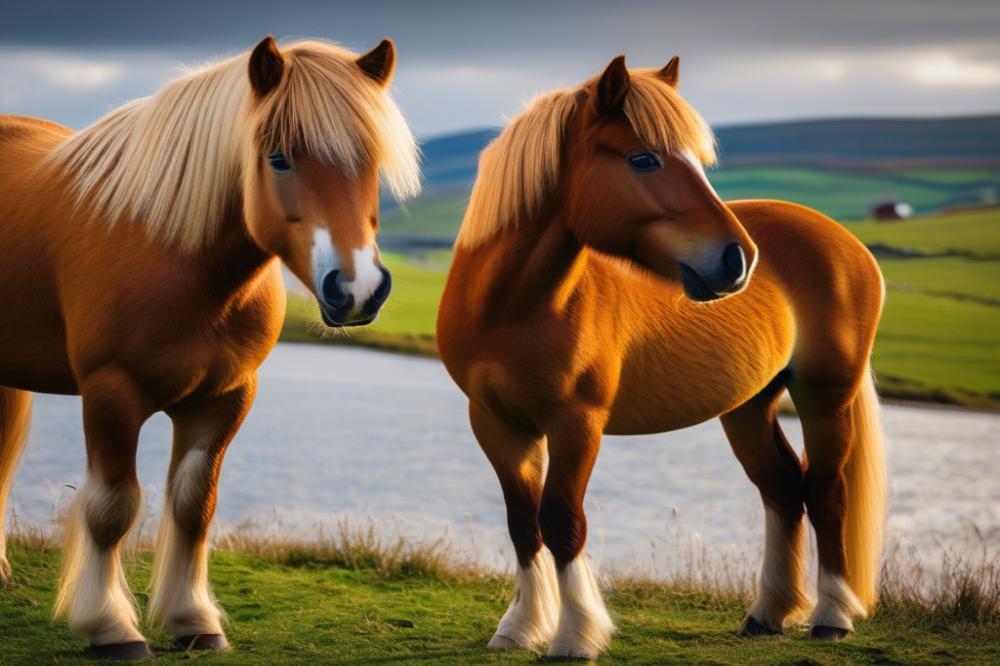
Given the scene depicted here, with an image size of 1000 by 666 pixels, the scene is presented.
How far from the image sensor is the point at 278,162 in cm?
394

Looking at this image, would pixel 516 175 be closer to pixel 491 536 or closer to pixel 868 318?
pixel 868 318

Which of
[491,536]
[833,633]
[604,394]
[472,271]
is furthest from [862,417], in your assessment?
[491,536]

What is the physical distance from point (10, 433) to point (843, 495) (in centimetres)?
408

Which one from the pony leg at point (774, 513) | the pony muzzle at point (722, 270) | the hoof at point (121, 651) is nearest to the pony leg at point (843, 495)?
the pony leg at point (774, 513)

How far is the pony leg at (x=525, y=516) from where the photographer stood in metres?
4.63

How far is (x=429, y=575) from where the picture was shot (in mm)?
6648

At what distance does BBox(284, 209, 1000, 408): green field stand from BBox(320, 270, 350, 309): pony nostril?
1299 cm

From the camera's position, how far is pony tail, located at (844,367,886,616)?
5.49 m

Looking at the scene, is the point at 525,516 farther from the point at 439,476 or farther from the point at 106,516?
the point at 439,476

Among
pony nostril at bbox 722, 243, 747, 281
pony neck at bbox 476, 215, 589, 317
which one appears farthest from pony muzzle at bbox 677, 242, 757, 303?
pony neck at bbox 476, 215, 589, 317

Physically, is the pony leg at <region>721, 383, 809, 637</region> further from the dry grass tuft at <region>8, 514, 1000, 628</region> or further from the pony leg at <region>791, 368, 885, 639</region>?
the dry grass tuft at <region>8, 514, 1000, 628</region>

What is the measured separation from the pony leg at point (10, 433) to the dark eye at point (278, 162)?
8.57ft

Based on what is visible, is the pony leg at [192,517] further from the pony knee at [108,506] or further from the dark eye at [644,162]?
the dark eye at [644,162]

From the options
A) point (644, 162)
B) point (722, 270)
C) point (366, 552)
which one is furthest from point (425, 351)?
point (722, 270)
